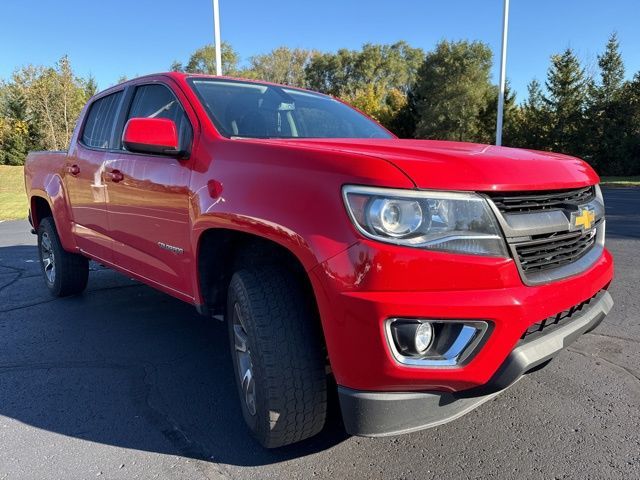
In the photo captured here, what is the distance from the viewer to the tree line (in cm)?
3020

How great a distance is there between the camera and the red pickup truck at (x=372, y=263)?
187 centimetres

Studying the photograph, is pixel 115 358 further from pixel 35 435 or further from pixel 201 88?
pixel 201 88

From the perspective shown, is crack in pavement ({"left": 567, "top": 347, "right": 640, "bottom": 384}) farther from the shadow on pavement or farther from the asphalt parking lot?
the shadow on pavement

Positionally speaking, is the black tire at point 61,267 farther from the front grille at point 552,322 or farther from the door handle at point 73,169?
the front grille at point 552,322

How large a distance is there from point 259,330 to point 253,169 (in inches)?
28.8

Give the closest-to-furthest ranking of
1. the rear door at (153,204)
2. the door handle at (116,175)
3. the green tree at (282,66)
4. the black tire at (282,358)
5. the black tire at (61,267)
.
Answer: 1. the black tire at (282,358)
2. the rear door at (153,204)
3. the door handle at (116,175)
4. the black tire at (61,267)
5. the green tree at (282,66)

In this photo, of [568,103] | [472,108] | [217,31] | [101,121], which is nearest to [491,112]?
[472,108]

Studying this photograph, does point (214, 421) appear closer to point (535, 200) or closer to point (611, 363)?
point (535, 200)

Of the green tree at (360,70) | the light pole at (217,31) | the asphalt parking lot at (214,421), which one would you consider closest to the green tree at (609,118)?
the light pole at (217,31)

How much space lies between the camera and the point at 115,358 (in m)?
3.66

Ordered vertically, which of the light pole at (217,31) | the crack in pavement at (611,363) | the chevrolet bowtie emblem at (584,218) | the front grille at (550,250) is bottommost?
the crack in pavement at (611,363)

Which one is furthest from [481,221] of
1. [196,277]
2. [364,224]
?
[196,277]

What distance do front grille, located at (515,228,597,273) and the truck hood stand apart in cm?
22

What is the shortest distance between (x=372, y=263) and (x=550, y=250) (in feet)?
2.81
